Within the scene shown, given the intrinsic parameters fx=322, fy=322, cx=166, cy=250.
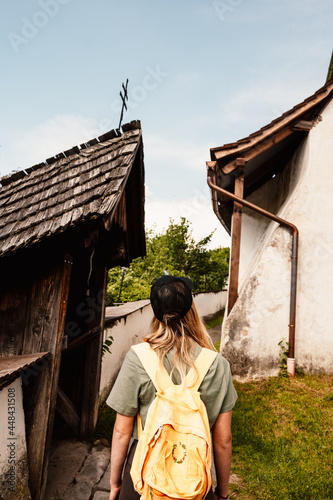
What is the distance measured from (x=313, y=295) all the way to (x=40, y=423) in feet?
15.1

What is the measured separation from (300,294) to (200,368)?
15.0 feet

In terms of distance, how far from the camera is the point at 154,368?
1.53m

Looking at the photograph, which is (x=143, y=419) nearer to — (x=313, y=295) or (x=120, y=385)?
(x=120, y=385)

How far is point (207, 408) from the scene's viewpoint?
5.21 ft

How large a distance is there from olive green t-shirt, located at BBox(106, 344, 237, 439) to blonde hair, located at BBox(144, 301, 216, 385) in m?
0.03

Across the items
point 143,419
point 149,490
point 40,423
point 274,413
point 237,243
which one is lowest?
point 274,413

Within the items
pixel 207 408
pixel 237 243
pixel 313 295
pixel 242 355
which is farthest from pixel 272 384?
pixel 207 408

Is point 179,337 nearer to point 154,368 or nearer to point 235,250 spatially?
point 154,368

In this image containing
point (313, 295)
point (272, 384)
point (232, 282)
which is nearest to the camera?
point (272, 384)

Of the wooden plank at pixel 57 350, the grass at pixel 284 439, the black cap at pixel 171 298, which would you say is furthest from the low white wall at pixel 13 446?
the grass at pixel 284 439

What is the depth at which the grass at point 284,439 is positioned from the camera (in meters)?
3.23

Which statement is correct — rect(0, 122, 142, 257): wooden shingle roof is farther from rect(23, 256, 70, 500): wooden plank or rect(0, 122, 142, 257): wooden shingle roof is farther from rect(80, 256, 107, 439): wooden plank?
rect(80, 256, 107, 439): wooden plank

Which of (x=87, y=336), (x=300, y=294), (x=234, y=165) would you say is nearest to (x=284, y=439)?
(x=300, y=294)

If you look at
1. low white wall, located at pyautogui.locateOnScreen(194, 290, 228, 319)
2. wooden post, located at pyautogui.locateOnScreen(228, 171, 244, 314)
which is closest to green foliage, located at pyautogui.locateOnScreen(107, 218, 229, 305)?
low white wall, located at pyautogui.locateOnScreen(194, 290, 228, 319)
